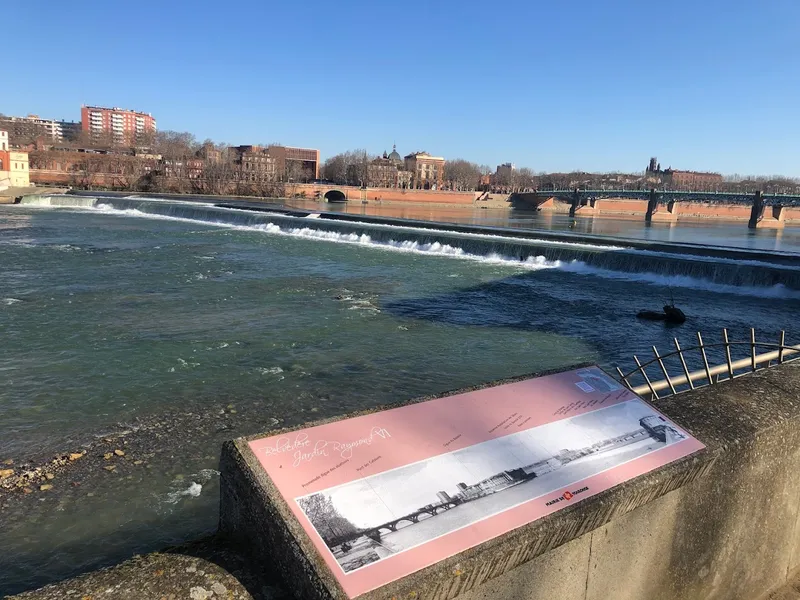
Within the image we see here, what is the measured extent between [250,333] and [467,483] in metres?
9.59

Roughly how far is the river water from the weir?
0.11 meters

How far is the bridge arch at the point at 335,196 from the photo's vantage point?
4082 inches

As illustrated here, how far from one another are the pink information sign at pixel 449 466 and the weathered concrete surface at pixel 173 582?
10.4 inches

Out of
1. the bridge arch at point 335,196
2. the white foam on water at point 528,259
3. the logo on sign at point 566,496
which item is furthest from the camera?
the bridge arch at point 335,196

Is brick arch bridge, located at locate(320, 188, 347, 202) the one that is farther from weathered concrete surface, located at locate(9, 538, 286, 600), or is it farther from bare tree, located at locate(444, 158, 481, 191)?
weathered concrete surface, located at locate(9, 538, 286, 600)

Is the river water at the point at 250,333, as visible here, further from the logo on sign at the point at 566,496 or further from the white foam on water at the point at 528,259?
the logo on sign at the point at 566,496

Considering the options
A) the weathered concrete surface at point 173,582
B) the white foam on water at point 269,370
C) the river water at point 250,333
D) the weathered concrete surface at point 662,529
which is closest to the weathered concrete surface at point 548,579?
the weathered concrete surface at point 662,529

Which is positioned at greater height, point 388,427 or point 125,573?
point 388,427

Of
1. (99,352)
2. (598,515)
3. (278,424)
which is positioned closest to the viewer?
(598,515)

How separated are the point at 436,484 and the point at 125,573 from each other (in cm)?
100

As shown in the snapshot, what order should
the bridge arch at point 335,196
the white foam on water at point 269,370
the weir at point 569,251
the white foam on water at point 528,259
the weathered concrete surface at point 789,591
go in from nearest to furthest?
1. the weathered concrete surface at point 789,591
2. the white foam on water at point 269,370
3. the white foam on water at point 528,259
4. the weir at point 569,251
5. the bridge arch at point 335,196

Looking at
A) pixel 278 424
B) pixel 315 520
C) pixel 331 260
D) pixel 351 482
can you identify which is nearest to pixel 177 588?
pixel 315 520

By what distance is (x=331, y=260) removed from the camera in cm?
2320

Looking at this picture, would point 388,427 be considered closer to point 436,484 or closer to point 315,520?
point 436,484
